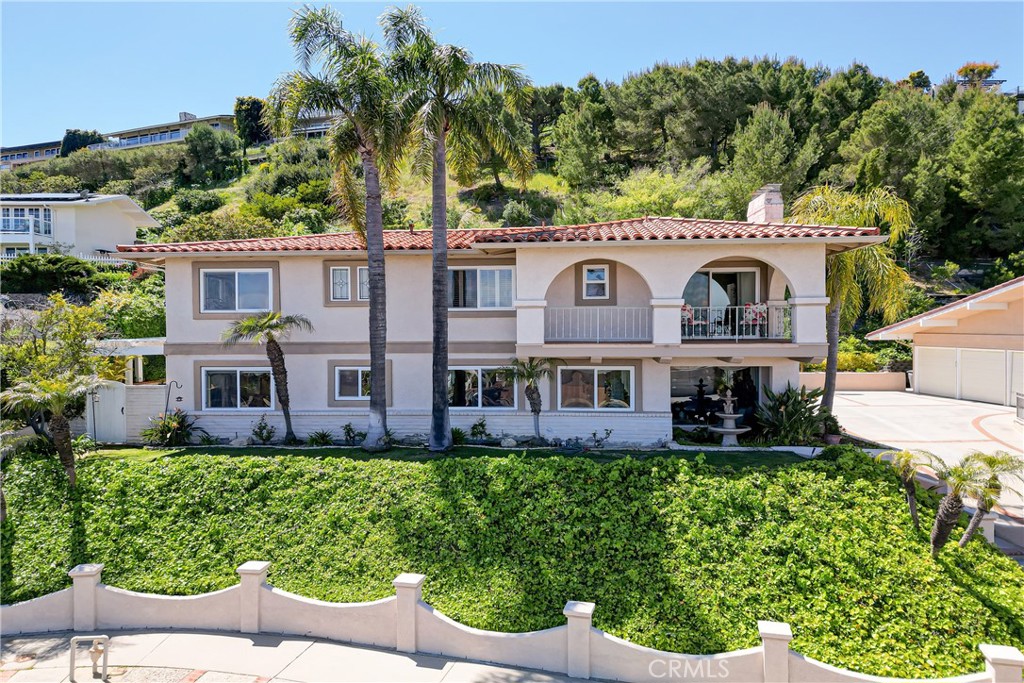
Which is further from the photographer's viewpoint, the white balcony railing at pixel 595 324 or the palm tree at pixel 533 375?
the white balcony railing at pixel 595 324

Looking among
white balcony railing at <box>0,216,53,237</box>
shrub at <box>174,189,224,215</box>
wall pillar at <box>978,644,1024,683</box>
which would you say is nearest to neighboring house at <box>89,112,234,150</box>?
shrub at <box>174,189,224,215</box>

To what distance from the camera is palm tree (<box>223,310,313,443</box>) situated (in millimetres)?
17109

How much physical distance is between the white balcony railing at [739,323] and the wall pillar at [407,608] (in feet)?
36.6

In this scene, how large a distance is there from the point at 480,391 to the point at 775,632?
11894 mm

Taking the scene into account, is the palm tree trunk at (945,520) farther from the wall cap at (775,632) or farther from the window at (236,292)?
the window at (236,292)

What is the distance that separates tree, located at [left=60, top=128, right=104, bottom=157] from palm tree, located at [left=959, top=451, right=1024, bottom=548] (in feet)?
411

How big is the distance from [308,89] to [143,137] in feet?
371

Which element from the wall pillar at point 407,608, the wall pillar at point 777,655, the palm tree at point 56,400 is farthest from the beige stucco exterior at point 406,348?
the wall pillar at point 777,655

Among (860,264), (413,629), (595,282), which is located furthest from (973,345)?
(413,629)

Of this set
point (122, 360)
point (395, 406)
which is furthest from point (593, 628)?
point (122, 360)

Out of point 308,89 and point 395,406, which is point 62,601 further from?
point 308,89

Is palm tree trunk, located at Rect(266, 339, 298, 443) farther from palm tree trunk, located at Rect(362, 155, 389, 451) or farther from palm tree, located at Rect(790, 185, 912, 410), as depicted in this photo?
palm tree, located at Rect(790, 185, 912, 410)

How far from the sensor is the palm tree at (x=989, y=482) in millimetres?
9281

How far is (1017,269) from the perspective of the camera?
→ 40.5 meters
